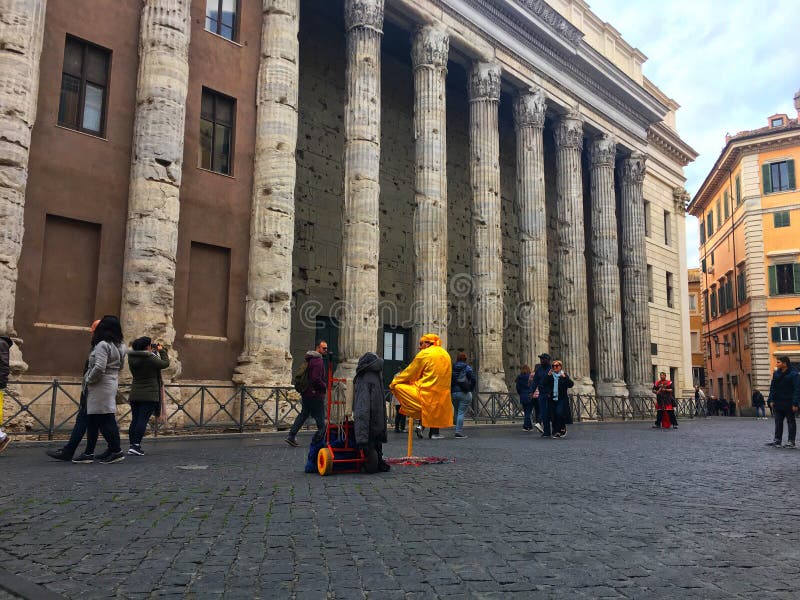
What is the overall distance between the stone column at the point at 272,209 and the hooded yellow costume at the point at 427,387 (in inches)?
315

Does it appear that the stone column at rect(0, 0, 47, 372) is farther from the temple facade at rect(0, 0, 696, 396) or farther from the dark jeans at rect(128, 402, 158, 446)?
the dark jeans at rect(128, 402, 158, 446)

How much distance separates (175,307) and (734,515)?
12870mm

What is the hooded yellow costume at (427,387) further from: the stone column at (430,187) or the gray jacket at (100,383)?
the stone column at (430,187)

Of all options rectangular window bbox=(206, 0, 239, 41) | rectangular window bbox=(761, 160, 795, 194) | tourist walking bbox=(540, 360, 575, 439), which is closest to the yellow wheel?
tourist walking bbox=(540, 360, 575, 439)

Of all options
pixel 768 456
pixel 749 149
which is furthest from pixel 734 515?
pixel 749 149

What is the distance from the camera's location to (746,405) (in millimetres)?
46688

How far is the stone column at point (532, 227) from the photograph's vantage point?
24594mm

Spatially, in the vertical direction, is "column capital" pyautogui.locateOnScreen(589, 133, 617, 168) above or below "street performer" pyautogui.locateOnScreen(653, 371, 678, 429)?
above

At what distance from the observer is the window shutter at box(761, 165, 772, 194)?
44688 mm

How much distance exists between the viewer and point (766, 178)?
4491 centimetres

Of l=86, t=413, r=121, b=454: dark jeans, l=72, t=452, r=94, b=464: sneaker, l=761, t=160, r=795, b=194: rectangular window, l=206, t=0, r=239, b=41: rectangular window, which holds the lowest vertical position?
l=72, t=452, r=94, b=464: sneaker

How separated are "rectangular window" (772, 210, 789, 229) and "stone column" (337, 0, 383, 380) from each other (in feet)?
115

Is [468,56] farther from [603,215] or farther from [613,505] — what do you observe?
[613,505]

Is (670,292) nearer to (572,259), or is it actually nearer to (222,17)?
(572,259)
